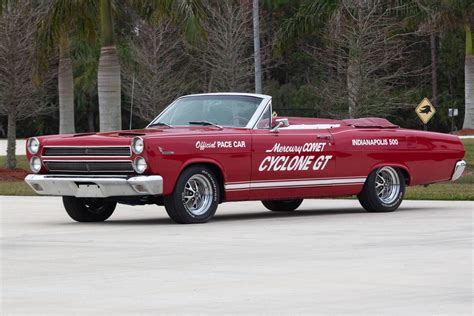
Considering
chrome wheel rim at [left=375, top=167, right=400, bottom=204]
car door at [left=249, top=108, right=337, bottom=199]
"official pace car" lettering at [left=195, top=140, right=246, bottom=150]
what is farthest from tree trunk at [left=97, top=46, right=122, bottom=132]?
"official pace car" lettering at [left=195, top=140, right=246, bottom=150]

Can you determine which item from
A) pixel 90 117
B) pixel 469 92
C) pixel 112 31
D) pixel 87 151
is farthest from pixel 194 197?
pixel 90 117

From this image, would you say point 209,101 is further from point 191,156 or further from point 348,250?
point 348,250

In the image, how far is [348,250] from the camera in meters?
12.2

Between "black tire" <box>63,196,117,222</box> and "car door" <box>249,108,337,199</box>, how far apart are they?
1.91 meters

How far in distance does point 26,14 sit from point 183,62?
19.8m

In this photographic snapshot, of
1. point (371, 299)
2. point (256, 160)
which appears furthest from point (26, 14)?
point (371, 299)

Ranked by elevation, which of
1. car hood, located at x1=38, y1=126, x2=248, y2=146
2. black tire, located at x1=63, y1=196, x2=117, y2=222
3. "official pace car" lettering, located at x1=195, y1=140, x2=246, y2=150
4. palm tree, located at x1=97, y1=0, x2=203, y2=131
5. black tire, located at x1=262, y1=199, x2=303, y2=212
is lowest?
black tire, located at x1=262, y1=199, x2=303, y2=212

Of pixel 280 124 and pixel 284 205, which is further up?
pixel 280 124

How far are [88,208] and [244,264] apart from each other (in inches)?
232

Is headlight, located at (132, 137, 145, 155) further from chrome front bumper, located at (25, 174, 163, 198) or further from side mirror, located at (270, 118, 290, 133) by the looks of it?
side mirror, located at (270, 118, 290, 133)

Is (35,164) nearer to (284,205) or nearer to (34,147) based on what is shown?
(34,147)

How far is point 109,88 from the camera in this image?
29000 millimetres

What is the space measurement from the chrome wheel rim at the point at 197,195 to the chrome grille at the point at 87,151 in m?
0.87

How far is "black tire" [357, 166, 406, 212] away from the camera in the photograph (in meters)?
17.4
